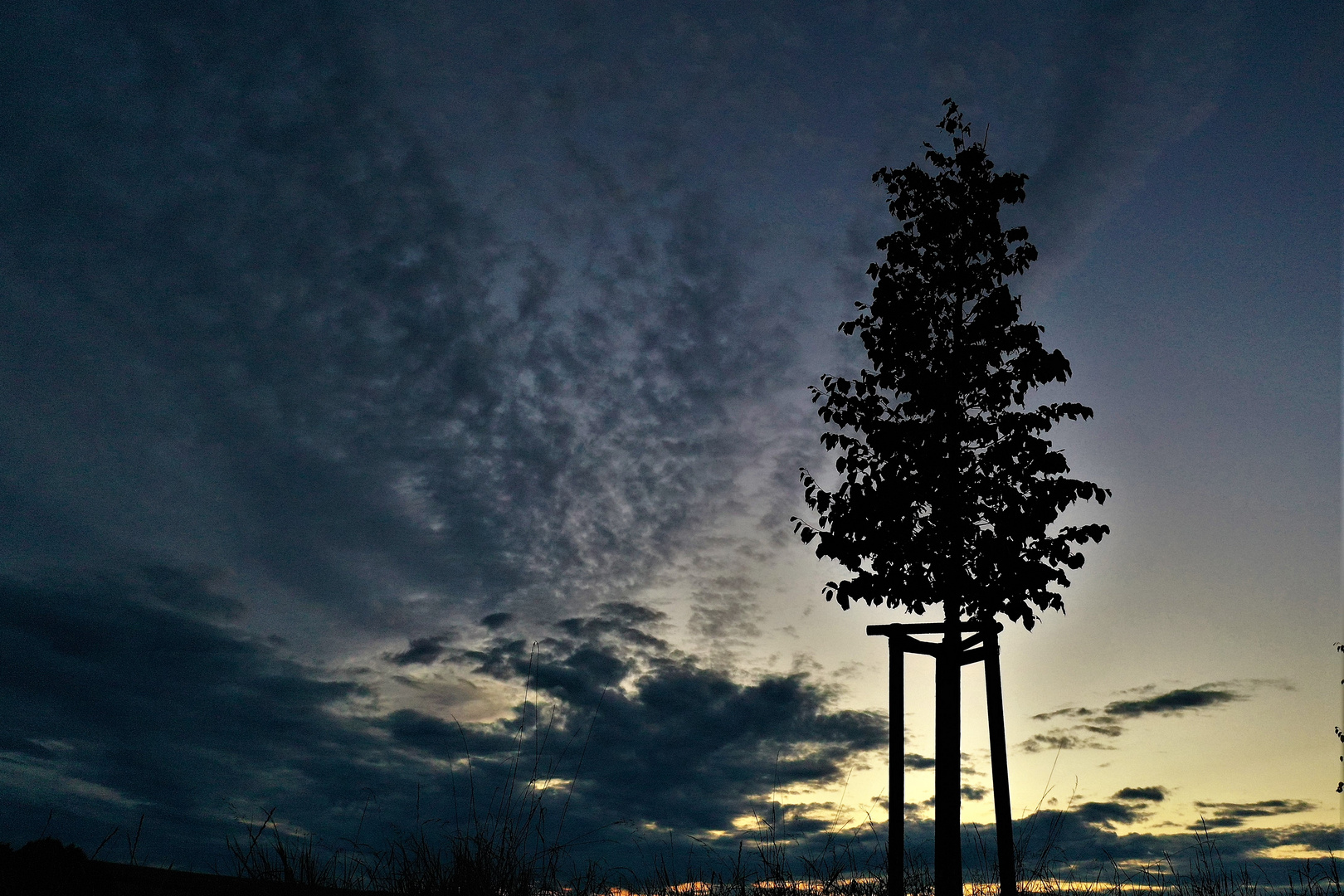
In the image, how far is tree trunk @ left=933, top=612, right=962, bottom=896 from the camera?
10.1 meters

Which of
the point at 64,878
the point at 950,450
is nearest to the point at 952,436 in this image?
the point at 950,450

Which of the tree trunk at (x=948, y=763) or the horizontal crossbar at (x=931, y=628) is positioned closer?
the tree trunk at (x=948, y=763)

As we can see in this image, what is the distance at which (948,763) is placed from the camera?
418 inches

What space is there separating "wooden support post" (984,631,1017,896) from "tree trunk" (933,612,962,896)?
427 mm

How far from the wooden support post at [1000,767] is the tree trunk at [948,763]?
43 centimetres

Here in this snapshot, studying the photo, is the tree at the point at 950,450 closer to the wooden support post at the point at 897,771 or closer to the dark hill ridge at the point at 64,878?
the wooden support post at the point at 897,771

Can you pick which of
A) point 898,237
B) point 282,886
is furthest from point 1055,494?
point 282,886

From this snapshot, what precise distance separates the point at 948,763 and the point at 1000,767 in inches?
24.5

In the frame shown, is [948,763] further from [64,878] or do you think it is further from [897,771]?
[64,878]

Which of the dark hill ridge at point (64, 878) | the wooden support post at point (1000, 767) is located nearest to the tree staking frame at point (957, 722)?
the wooden support post at point (1000, 767)

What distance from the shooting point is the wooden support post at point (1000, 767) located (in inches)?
384

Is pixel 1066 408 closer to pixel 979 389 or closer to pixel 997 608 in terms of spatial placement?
pixel 979 389

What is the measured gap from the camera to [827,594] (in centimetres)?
1155

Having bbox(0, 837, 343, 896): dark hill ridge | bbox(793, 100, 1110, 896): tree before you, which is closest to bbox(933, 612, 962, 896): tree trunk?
bbox(793, 100, 1110, 896): tree
